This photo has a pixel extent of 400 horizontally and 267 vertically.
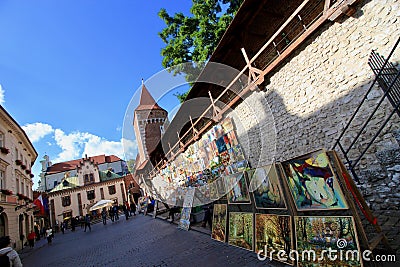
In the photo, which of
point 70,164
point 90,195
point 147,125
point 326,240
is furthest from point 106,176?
point 326,240

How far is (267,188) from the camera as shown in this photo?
417 cm

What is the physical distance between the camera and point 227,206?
541cm

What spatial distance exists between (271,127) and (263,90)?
1.25 m

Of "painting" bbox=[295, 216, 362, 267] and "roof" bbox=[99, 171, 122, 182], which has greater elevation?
"roof" bbox=[99, 171, 122, 182]

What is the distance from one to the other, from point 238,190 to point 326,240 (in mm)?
2358

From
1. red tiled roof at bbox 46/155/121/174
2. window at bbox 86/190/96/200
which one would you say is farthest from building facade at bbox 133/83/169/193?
red tiled roof at bbox 46/155/121/174

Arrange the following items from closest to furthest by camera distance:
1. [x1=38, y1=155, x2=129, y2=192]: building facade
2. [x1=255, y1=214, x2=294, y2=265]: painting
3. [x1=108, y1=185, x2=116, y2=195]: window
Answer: [x1=255, y1=214, x2=294, y2=265]: painting → [x1=108, y1=185, x2=116, y2=195]: window → [x1=38, y1=155, x2=129, y2=192]: building facade

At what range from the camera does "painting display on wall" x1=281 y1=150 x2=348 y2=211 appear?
2.90 m

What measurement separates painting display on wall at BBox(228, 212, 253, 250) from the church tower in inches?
1255

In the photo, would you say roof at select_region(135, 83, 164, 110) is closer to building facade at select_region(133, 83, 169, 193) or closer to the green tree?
building facade at select_region(133, 83, 169, 193)

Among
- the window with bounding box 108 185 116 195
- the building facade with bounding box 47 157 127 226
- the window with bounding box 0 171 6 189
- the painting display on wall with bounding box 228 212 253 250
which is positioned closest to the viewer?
the painting display on wall with bounding box 228 212 253 250

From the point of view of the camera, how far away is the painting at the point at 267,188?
3879 millimetres

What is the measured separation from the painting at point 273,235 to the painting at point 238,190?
69 centimetres

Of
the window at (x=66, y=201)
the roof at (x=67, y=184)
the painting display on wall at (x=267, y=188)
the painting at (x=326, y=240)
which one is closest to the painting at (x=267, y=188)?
the painting display on wall at (x=267, y=188)
